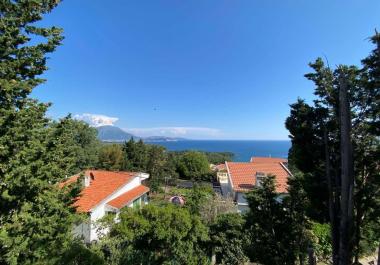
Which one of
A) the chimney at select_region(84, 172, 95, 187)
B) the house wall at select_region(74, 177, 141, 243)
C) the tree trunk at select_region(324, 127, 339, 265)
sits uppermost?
the tree trunk at select_region(324, 127, 339, 265)

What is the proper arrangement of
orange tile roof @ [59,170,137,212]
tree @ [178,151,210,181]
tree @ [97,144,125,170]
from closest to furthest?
orange tile roof @ [59,170,137,212]
tree @ [97,144,125,170]
tree @ [178,151,210,181]

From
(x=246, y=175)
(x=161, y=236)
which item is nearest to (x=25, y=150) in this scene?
(x=161, y=236)

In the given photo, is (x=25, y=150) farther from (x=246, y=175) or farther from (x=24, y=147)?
(x=246, y=175)

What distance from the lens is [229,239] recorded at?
15008 mm

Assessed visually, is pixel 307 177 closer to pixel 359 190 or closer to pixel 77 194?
pixel 359 190

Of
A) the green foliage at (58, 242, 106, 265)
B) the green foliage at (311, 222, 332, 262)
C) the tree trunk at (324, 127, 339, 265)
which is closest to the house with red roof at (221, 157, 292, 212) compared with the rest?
the green foliage at (311, 222, 332, 262)

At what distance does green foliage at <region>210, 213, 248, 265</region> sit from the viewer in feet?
48.1

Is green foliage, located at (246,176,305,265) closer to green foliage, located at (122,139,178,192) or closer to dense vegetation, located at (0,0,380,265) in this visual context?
dense vegetation, located at (0,0,380,265)

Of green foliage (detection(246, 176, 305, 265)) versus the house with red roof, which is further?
the house with red roof

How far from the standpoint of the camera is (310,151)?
33.3 ft

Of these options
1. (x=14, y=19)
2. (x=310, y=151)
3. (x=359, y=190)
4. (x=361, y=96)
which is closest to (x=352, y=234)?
(x=359, y=190)

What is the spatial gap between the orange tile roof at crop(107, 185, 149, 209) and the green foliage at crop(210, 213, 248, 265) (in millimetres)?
9372

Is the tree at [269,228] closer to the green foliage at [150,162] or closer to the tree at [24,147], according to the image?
the tree at [24,147]

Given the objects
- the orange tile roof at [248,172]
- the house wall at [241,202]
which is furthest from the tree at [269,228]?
the orange tile roof at [248,172]
